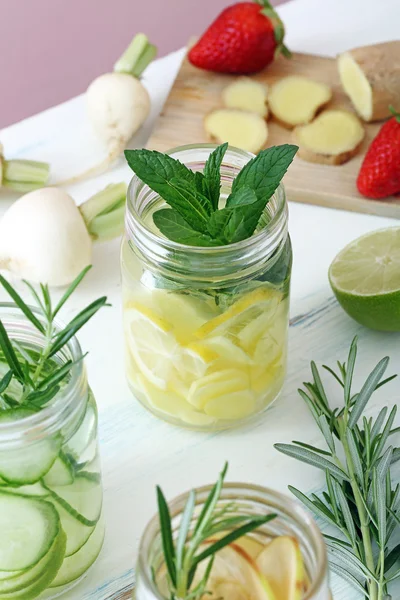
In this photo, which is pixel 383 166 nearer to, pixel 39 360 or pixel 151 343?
pixel 151 343

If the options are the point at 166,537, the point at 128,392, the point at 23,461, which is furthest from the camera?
the point at 128,392

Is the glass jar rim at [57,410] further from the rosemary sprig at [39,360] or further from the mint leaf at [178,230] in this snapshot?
the mint leaf at [178,230]


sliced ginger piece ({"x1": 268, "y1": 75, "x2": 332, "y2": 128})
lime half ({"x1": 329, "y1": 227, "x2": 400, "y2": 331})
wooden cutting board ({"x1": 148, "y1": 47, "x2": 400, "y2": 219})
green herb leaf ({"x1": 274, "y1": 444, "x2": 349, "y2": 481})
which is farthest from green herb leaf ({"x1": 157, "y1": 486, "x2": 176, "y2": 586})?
sliced ginger piece ({"x1": 268, "y1": 75, "x2": 332, "y2": 128})

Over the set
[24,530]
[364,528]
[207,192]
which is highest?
[207,192]

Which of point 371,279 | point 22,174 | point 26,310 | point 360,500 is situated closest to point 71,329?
point 26,310

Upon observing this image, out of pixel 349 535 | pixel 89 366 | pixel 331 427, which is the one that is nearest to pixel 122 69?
pixel 89 366

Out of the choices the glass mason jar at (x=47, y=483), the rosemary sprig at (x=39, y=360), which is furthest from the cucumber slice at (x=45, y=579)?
the rosemary sprig at (x=39, y=360)

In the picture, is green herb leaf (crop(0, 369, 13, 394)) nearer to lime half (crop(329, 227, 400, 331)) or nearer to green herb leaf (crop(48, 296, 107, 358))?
green herb leaf (crop(48, 296, 107, 358))
